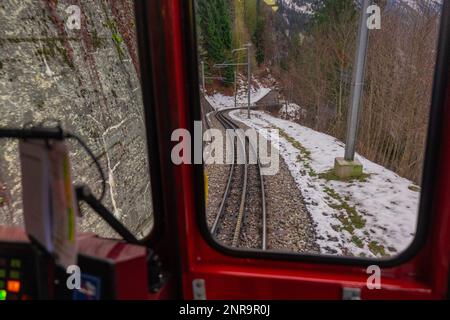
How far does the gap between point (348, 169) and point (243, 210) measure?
2.37 m

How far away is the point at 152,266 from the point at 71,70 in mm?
3073

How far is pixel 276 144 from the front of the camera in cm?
1277

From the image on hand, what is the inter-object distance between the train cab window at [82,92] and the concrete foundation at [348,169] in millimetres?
4115

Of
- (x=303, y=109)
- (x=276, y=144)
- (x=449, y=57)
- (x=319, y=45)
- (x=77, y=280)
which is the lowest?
(x=276, y=144)

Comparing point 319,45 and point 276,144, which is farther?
point 276,144

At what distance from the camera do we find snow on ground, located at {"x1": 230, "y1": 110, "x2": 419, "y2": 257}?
3.40 metres

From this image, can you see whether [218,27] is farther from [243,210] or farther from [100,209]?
[243,210]

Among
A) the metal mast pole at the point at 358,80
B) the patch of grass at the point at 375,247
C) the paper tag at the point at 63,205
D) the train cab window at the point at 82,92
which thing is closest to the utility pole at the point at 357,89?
the metal mast pole at the point at 358,80

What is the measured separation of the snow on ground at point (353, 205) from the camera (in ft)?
11.1

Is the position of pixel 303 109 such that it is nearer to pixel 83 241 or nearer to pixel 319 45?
pixel 319 45

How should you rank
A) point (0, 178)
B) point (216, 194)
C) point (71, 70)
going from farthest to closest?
1. point (216, 194)
2. point (71, 70)
3. point (0, 178)

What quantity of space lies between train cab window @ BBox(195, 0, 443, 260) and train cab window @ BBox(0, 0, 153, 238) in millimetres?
1097

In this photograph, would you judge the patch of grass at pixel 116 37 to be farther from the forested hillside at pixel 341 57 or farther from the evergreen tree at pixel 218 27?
the evergreen tree at pixel 218 27
